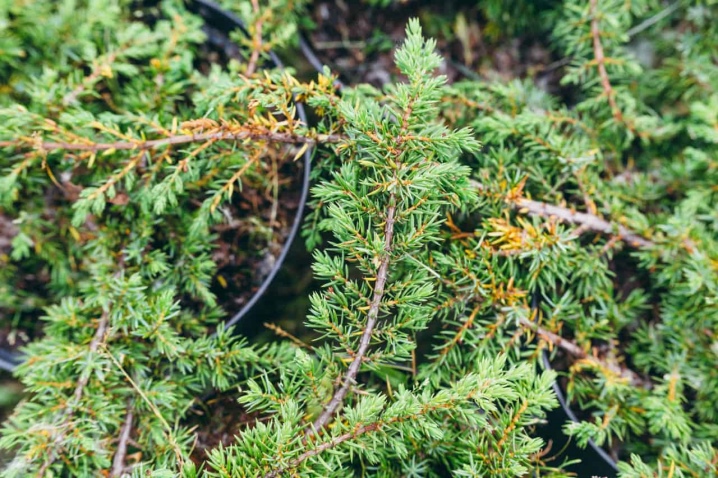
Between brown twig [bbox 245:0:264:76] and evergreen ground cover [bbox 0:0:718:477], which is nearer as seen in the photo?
evergreen ground cover [bbox 0:0:718:477]

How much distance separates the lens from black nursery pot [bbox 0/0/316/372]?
1.28 metres

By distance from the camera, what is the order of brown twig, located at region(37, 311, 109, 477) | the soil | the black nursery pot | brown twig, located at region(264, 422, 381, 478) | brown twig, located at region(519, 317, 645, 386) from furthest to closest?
the soil
the black nursery pot
brown twig, located at region(519, 317, 645, 386)
brown twig, located at region(37, 311, 109, 477)
brown twig, located at region(264, 422, 381, 478)

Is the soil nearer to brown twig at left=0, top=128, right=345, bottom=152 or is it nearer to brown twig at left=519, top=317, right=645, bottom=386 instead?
brown twig at left=0, top=128, right=345, bottom=152

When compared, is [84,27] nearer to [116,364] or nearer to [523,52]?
[116,364]

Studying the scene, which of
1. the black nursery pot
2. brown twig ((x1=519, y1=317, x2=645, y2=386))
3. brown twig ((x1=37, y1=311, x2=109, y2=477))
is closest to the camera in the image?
brown twig ((x1=37, y1=311, x2=109, y2=477))

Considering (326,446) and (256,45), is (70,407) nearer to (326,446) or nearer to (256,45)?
(326,446)

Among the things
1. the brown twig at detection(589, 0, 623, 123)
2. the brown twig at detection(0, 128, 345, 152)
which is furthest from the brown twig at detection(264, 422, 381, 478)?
the brown twig at detection(589, 0, 623, 123)

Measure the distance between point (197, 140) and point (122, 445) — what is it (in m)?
0.68

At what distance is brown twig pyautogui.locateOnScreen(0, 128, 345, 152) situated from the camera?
102 cm

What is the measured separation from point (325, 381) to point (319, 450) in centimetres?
16

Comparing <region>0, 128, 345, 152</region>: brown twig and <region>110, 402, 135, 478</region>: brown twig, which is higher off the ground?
<region>0, 128, 345, 152</region>: brown twig

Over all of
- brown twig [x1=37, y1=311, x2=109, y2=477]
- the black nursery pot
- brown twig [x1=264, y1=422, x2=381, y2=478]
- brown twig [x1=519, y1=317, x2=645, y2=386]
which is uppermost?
the black nursery pot

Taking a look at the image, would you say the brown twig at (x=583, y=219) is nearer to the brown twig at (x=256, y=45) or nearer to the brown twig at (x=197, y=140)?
the brown twig at (x=197, y=140)

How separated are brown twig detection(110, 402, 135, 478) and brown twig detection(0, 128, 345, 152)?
570 mm
